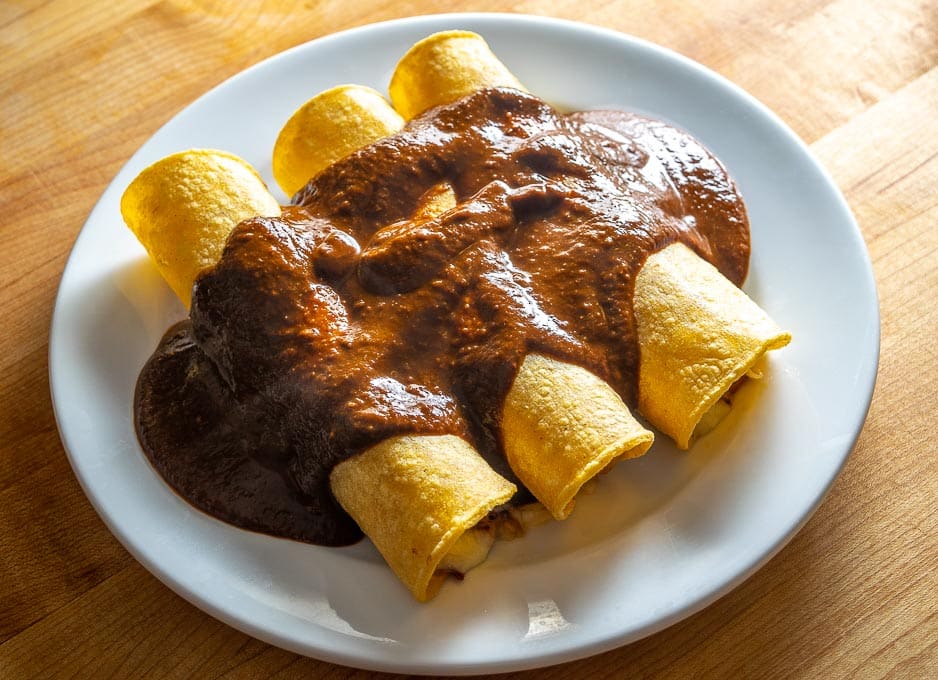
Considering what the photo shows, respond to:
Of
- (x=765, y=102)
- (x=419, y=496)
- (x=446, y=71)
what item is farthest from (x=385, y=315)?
(x=765, y=102)

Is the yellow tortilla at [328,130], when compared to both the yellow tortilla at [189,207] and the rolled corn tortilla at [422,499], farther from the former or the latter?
the rolled corn tortilla at [422,499]

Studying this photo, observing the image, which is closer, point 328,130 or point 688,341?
point 688,341

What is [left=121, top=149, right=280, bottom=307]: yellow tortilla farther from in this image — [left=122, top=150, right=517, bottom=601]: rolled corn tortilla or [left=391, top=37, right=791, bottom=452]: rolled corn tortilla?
[left=391, top=37, right=791, bottom=452]: rolled corn tortilla

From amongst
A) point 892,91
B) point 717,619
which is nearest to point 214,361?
point 717,619

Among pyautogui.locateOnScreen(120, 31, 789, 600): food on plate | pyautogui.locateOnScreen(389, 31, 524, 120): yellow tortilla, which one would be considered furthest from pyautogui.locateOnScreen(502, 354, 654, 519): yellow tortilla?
pyautogui.locateOnScreen(389, 31, 524, 120): yellow tortilla

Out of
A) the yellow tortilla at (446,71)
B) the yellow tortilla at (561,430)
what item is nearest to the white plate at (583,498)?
the yellow tortilla at (561,430)

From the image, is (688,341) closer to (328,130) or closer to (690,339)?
(690,339)
